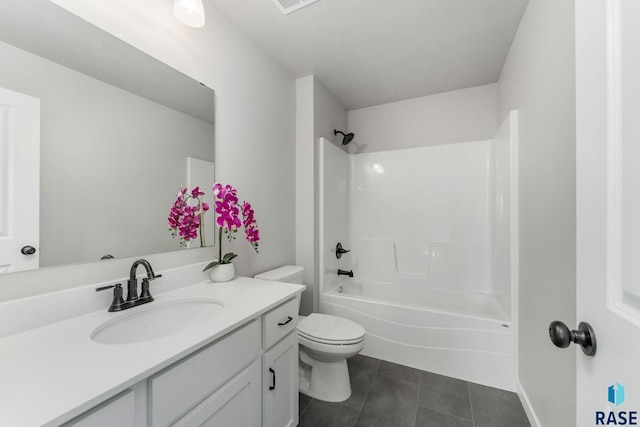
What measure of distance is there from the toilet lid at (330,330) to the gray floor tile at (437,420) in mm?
566

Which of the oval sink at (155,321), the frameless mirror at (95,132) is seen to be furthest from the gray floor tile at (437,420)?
the frameless mirror at (95,132)

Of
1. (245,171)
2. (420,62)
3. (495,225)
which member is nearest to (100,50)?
(245,171)

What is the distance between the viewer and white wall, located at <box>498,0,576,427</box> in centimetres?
106

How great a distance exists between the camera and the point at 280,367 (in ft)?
4.02

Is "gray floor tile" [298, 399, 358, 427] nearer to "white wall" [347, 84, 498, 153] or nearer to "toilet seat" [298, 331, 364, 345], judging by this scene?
"toilet seat" [298, 331, 364, 345]

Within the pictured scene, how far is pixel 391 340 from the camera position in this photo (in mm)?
2082

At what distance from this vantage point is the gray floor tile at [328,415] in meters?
1.47

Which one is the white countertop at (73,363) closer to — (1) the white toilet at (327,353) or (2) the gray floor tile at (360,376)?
(1) the white toilet at (327,353)

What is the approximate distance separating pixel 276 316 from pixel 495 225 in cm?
217

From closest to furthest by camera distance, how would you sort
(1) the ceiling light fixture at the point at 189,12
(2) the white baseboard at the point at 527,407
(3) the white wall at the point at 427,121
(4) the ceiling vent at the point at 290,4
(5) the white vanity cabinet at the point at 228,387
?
(5) the white vanity cabinet at the point at 228,387
(1) the ceiling light fixture at the point at 189,12
(2) the white baseboard at the point at 527,407
(4) the ceiling vent at the point at 290,4
(3) the white wall at the point at 427,121

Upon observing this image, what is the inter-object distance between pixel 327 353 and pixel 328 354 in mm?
13

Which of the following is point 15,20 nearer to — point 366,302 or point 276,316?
point 276,316

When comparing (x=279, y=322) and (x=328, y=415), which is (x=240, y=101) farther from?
(x=328, y=415)

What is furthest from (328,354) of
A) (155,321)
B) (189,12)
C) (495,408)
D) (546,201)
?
(189,12)
